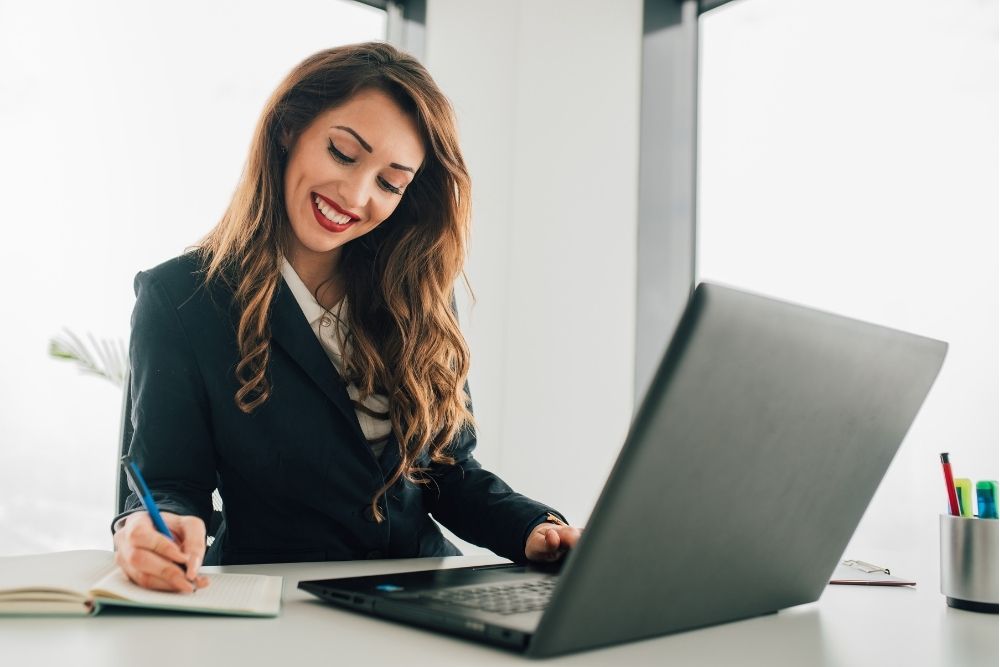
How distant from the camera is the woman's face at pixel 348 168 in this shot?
1.35 metres

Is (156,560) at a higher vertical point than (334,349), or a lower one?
lower

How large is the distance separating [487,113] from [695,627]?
2450mm

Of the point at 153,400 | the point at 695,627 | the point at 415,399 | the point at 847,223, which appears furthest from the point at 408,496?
the point at 847,223

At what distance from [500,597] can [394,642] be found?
134mm

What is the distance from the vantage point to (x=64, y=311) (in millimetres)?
2430

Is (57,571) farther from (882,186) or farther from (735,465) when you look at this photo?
(882,186)

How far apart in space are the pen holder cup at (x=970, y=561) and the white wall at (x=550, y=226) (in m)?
1.72

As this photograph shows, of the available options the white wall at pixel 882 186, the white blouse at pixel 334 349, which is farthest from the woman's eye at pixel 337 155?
the white wall at pixel 882 186

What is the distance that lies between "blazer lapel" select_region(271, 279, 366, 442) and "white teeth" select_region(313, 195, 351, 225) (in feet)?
0.53

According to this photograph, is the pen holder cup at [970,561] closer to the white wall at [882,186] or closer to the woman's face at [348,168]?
the woman's face at [348,168]

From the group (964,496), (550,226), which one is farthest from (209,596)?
(550,226)

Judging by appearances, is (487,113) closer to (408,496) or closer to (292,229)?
(292,229)

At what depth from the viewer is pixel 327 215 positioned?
1.38 m

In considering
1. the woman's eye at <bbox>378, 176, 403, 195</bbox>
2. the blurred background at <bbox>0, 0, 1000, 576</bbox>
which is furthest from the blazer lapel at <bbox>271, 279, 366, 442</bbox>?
the blurred background at <bbox>0, 0, 1000, 576</bbox>
